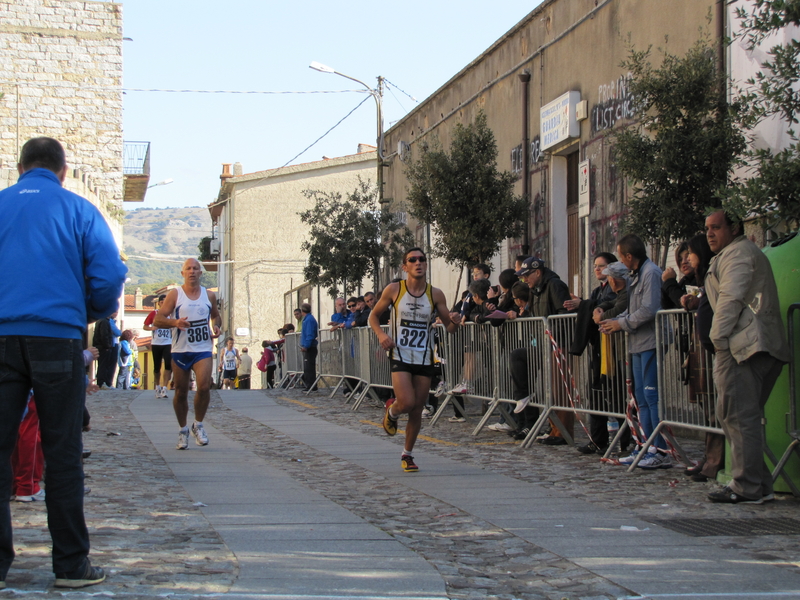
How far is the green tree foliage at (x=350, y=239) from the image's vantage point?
75.8 feet

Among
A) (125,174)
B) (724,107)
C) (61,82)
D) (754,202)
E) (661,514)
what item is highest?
(61,82)

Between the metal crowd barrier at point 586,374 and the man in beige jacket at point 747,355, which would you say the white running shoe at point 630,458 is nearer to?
the metal crowd barrier at point 586,374

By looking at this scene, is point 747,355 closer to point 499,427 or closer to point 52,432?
point 52,432

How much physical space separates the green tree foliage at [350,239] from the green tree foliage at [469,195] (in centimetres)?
619

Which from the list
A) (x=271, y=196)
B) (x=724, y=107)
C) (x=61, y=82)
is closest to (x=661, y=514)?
(x=724, y=107)

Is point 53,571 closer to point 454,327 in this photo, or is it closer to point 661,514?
point 661,514

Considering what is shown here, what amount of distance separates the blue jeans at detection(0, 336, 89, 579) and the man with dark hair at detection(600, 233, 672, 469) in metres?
5.31

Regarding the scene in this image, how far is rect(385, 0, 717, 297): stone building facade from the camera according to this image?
13.6 metres

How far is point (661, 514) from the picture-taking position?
21.5ft

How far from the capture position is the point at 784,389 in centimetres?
705

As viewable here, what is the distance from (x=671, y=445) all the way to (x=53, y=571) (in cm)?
535

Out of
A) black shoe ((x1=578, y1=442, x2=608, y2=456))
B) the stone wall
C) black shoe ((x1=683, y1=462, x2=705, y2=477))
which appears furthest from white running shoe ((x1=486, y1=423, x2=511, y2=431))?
the stone wall

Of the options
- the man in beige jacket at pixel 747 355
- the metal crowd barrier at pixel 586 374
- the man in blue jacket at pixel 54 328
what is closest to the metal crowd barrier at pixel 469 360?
the metal crowd barrier at pixel 586 374

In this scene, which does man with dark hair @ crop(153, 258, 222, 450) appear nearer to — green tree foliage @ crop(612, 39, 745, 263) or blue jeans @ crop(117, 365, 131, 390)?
green tree foliage @ crop(612, 39, 745, 263)
